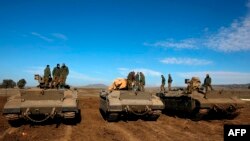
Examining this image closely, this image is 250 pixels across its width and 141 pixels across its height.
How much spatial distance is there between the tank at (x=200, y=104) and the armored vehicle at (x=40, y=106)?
5717mm

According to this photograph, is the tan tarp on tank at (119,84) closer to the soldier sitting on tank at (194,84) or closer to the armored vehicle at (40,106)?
the soldier sitting on tank at (194,84)

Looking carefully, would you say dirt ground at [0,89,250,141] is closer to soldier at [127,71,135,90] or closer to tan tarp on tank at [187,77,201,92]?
soldier at [127,71,135,90]

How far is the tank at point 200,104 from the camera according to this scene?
50.7ft

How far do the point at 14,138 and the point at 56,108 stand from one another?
8.82 ft

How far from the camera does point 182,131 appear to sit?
1198cm

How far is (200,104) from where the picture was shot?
1514cm

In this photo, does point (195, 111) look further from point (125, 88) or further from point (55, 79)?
point (55, 79)

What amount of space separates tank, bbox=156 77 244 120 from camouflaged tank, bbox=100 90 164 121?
195 centimetres

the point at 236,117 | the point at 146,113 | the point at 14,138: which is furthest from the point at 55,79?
the point at 236,117

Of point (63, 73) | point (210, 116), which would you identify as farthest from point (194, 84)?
point (63, 73)

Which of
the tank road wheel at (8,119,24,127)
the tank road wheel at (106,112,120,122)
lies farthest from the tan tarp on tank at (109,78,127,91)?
the tank road wheel at (8,119,24,127)

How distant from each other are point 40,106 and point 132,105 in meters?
3.91

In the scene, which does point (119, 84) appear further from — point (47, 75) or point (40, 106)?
point (40, 106)

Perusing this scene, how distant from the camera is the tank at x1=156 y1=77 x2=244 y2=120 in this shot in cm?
1546
